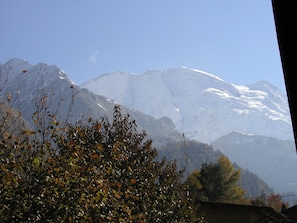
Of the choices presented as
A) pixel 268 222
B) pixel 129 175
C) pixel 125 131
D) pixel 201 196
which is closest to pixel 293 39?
pixel 129 175

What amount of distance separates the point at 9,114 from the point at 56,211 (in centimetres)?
179

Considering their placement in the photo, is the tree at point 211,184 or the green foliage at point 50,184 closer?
the green foliage at point 50,184

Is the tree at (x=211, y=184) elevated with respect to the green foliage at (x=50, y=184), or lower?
elevated

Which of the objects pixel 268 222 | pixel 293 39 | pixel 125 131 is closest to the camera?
pixel 293 39

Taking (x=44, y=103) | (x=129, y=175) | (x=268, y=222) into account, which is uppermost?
(x=44, y=103)

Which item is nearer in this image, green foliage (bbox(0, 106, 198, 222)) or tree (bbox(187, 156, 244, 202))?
green foliage (bbox(0, 106, 198, 222))

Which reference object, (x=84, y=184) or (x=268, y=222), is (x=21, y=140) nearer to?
(x=84, y=184)

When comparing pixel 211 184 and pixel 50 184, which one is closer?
pixel 50 184

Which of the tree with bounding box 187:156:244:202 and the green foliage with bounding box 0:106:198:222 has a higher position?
the tree with bounding box 187:156:244:202

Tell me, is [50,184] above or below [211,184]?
below

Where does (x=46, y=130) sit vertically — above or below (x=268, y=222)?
above

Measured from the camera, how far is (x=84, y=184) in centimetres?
753

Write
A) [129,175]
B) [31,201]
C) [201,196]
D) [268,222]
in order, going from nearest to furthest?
[31,201] → [129,175] → [268,222] → [201,196]

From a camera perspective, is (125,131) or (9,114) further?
(125,131)
